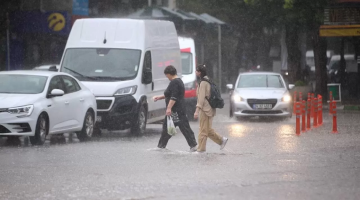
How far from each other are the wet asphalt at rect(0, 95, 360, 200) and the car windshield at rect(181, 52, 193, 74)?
811 cm

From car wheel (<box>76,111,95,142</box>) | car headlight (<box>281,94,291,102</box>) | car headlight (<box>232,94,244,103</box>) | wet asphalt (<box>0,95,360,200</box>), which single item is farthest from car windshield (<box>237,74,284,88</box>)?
car wheel (<box>76,111,95,142</box>)

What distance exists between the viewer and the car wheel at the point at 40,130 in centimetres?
1791

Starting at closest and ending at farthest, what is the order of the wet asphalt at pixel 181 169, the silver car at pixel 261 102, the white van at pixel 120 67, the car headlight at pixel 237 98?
the wet asphalt at pixel 181 169, the white van at pixel 120 67, the silver car at pixel 261 102, the car headlight at pixel 237 98

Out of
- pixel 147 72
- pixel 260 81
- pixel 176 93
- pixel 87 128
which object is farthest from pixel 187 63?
pixel 176 93

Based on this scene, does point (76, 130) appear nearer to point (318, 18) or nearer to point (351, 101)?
point (318, 18)

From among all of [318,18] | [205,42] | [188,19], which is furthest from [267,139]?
[205,42]

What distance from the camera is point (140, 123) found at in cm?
2131

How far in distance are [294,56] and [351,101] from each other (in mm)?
3385

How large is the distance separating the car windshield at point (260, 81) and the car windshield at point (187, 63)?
1610mm

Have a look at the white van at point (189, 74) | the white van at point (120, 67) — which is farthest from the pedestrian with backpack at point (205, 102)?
the white van at point (189, 74)

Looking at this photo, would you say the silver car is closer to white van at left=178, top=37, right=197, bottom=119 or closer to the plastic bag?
white van at left=178, top=37, right=197, bottom=119

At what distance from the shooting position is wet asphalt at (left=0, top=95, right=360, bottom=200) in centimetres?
1085

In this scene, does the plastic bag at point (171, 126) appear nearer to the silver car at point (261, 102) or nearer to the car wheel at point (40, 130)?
the car wheel at point (40, 130)

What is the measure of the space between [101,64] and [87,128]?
2001mm
